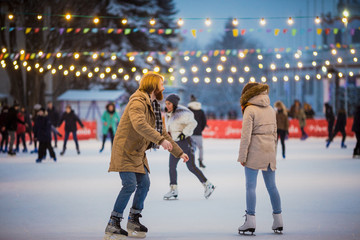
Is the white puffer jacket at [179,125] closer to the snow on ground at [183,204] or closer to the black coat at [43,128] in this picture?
the snow on ground at [183,204]

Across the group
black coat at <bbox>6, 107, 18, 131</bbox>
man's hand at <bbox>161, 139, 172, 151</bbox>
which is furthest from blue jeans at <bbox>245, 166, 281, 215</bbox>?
black coat at <bbox>6, 107, 18, 131</bbox>

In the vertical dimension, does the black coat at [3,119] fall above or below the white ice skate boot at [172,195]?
above

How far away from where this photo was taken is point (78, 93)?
139 ft

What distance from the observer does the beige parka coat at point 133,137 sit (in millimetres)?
6102

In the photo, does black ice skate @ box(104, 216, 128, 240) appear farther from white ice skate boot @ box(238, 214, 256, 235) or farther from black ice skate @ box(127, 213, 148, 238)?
white ice skate boot @ box(238, 214, 256, 235)

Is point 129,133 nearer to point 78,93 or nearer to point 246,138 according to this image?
point 246,138

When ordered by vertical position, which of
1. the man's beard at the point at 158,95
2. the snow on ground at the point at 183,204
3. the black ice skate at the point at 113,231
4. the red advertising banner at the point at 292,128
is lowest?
the red advertising banner at the point at 292,128

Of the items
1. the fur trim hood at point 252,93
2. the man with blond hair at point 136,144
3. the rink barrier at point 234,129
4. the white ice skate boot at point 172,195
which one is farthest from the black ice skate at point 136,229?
the rink barrier at point 234,129

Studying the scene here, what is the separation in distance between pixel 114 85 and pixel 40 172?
32.8 m

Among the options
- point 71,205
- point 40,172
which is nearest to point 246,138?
point 71,205

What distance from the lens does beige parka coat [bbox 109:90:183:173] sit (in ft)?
20.0

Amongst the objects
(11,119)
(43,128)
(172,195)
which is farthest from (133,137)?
(11,119)

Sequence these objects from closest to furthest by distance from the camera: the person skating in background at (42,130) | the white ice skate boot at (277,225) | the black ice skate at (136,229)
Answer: the black ice skate at (136,229)
the white ice skate boot at (277,225)
the person skating in background at (42,130)

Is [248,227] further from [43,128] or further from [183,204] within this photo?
[43,128]
